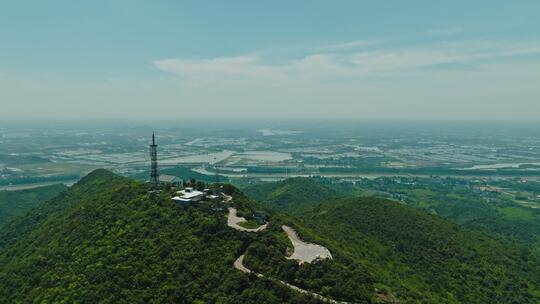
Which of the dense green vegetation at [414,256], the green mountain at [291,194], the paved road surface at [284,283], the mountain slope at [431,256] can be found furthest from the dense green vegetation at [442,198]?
the paved road surface at [284,283]

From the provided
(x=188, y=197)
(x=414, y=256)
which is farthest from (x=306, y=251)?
(x=414, y=256)

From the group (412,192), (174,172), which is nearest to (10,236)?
(174,172)

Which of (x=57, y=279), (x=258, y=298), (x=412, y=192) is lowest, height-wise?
(x=412, y=192)

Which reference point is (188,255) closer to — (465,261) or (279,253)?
(279,253)

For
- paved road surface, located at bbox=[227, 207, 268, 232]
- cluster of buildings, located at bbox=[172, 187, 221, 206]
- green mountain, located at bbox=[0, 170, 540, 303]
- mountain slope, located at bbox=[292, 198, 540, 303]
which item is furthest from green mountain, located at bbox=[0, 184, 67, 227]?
mountain slope, located at bbox=[292, 198, 540, 303]

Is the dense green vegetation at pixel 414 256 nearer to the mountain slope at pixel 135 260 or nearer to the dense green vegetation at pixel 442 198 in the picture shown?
the mountain slope at pixel 135 260

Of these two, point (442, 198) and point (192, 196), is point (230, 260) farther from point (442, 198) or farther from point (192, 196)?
point (442, 198)

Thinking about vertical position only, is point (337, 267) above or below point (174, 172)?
above

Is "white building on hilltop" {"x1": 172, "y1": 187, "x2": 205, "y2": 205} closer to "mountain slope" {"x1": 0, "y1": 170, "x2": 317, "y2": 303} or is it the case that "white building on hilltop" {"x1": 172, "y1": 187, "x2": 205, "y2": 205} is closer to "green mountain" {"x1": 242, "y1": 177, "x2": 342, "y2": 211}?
"mountain slope" {"x1": 0, "y1": 170, "x2": 317, "y2": 303}
